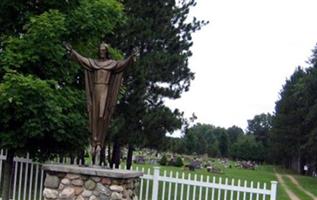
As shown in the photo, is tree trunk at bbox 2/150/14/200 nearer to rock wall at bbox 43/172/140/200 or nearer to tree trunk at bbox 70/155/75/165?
tree trunk at bbox 70/155/75/165

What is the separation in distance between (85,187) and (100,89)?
1.69 metres

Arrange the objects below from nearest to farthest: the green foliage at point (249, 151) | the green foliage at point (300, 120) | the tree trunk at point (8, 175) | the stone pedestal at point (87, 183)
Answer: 1. the stone pedestal at point (87, 183)
2. the tree trunk at point (8, 175)
3. the green foliage at point (300, 120)
4. the green foliage at point (249, 151)

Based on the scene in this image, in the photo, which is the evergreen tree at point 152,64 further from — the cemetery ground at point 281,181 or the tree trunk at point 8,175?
the tree trunk at point 8,175

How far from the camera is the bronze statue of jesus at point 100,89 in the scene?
9.09m

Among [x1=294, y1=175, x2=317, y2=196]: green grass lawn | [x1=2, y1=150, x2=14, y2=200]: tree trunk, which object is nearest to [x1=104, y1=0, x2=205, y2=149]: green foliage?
[x1=2, y1=150, x2=14, y2=200]: tree trunk

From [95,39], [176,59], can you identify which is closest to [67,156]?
[95,39]

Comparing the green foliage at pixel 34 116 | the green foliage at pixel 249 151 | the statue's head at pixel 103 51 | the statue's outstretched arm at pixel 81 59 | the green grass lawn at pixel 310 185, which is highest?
the statue's head at pixel 103 51

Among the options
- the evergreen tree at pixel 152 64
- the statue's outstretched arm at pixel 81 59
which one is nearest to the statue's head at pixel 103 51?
the statue's outstretched arm at pixel 81 59

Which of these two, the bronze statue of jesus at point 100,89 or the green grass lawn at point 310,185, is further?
the green grass lawn at point 310,185

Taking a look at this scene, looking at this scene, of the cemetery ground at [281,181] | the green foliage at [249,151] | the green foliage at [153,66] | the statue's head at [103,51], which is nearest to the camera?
the statue's head at [103,51]

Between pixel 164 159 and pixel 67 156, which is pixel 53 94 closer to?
pixel 67 156

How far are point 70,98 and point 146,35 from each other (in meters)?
10.4

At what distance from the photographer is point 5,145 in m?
9.66

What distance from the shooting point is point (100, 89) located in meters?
9.09
